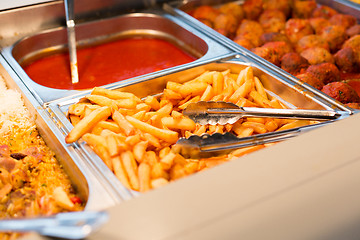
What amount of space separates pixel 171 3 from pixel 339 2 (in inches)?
58.4

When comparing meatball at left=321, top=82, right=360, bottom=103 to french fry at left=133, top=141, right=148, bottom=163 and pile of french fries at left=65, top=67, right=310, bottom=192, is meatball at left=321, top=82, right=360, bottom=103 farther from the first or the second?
french fry at left=133, top=141, right=148, bottom=163

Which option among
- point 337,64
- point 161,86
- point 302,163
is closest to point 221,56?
point 161,86

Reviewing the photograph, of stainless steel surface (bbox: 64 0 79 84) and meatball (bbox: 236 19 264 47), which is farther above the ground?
stainless steel surface (bbox: 64 0 79 84)

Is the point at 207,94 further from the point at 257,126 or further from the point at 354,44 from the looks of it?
the point at 354,44

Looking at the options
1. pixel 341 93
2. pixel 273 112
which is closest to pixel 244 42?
pixel 341 93

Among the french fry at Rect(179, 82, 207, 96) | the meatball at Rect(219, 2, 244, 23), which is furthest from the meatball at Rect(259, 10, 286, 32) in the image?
the french fry at Rect(179, 82, 207, 96)

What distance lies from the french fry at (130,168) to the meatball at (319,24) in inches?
85.2

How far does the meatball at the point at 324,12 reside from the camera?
10.9 feet

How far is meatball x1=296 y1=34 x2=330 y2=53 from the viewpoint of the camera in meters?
2.85

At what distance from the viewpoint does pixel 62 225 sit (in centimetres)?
105

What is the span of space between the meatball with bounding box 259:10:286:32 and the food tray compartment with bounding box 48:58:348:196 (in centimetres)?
77

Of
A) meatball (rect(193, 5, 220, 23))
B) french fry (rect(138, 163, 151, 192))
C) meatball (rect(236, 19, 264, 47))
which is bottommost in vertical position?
french fry (rect(138, 163, 151, 192))

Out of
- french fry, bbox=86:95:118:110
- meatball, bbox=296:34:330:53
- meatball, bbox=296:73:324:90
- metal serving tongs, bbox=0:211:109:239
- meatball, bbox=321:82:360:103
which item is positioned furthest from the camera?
meatball, bbox=296:34:330:53

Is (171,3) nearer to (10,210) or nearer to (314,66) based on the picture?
(314,66)
